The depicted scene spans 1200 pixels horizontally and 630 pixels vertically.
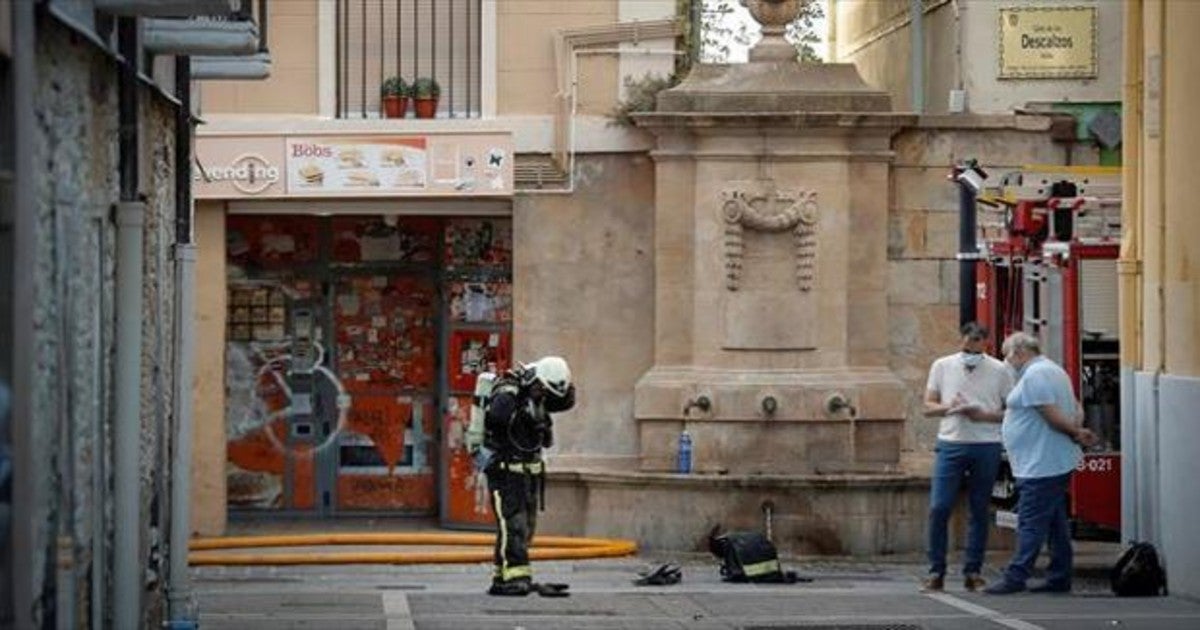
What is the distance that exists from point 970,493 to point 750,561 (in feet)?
5.89

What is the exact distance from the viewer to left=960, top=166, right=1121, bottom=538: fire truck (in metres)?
19.9

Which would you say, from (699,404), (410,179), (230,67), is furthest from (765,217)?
(230,67)

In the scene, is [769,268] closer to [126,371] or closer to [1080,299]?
[1080,299]

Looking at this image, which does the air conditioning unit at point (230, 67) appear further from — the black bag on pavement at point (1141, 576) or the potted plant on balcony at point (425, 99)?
the black bag on pavement at point (1141, 576)

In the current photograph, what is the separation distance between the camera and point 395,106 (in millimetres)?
23594

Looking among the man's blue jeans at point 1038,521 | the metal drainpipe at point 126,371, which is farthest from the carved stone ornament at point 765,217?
the metal drainpipe at point 126,371

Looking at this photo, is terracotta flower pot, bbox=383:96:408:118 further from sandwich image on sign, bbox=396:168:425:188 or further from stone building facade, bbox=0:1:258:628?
stone building facade, bbox=0:1:258:628

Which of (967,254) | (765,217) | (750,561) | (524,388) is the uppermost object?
(765,217)

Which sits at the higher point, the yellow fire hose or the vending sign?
the vending sign

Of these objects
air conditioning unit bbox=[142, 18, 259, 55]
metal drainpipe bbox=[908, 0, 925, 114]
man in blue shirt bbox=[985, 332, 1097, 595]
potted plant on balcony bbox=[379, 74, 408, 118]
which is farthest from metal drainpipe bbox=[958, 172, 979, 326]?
air conditioning unit bbox=[142, 18, 259, 55]

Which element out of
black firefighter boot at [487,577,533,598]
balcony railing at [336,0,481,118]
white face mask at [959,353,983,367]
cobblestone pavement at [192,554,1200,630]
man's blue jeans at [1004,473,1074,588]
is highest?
balcony railing at [336,0,481,118]

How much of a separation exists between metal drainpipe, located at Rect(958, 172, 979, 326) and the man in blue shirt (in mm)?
3625

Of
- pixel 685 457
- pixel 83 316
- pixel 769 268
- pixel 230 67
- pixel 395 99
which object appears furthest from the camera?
pixel 395 99

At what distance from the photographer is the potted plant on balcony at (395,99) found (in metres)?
23.6
